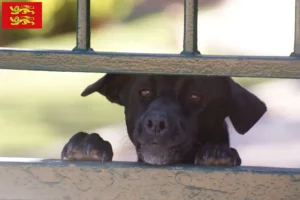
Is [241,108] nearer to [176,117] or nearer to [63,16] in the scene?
[176,117]

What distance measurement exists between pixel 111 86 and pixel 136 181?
1172mm

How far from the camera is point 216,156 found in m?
3.12

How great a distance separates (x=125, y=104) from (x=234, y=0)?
18.0 ft

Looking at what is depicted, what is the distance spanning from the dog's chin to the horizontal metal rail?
0.49m

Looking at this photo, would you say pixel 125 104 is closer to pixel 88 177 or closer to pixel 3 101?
pixel 88 177

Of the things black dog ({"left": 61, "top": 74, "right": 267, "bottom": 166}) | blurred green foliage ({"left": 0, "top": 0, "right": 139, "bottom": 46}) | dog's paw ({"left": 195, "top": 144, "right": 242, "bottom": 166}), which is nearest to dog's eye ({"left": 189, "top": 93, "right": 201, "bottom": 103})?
black dog ({"left": 61, "top": 74, "right": 267, "bottom": 166})

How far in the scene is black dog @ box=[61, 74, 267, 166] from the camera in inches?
127

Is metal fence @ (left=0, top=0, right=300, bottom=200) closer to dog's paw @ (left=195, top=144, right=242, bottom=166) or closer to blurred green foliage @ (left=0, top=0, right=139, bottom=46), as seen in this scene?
dog's paw @ (left=195, top=144, right=242, bottom=166)

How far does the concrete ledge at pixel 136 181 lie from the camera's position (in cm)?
273

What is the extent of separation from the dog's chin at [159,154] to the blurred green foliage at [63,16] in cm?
460

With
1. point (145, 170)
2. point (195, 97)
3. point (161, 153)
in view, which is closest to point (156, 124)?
point (161, 153)

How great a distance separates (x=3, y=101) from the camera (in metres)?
8.62

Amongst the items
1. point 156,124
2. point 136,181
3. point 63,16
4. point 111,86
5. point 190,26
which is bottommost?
point 136,181

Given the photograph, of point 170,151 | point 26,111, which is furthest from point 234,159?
point 26,111
